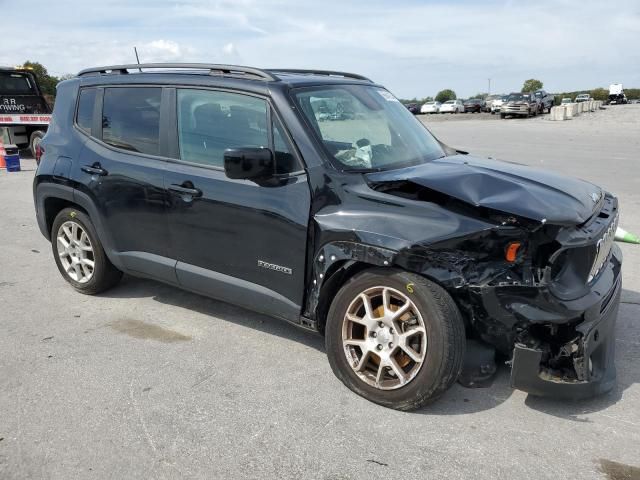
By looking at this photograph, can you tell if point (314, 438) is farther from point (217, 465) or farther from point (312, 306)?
point (312, 306)

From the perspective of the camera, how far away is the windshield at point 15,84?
1705 cm

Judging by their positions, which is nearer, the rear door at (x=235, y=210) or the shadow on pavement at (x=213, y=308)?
the rear door at (x=235, y=210)

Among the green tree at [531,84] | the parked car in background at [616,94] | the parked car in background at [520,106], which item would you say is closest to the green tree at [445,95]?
the green tree at [531,84]

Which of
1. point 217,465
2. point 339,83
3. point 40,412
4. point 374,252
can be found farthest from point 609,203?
point 40,412

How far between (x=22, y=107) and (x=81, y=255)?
47.0 ft

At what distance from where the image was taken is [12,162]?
14633 mm

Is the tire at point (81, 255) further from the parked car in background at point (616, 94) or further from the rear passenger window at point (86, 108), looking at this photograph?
the parked car in background at point (616, 94)

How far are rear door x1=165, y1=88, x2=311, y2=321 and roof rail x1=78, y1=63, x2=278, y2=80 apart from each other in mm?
196

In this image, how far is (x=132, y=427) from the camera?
314 cm

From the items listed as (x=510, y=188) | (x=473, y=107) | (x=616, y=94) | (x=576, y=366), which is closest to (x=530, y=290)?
(x=576, y=366)

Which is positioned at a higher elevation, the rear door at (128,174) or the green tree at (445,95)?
the green tree at (445,95)

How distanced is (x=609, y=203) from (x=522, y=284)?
134 cm

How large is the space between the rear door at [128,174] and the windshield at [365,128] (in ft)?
4.14

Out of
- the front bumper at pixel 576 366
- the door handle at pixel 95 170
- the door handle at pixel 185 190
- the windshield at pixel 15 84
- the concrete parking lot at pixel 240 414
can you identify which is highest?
the windshield at pixel 15 84
